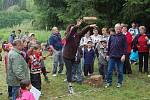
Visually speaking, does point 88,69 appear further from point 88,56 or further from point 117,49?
point 117,49

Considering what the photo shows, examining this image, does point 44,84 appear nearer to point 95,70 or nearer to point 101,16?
point 95,70

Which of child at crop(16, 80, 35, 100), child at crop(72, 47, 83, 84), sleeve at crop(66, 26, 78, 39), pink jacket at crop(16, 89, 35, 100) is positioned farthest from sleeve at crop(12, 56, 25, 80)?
child at crop(72, 47, 83, 84)

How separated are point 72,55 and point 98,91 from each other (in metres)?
1.36

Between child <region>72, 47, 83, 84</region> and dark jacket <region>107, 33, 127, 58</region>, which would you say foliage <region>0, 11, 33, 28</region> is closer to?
child <region>72, 47, 83, 84</region>

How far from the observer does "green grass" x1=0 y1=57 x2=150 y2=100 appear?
Result: 11.3 meters

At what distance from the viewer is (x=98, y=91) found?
475 inches

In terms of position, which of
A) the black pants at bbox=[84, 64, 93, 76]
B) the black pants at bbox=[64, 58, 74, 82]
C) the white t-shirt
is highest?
the white t-shirt

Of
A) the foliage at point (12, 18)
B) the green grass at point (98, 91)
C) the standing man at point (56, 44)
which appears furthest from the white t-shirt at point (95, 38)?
the foliage at point (12, 18)

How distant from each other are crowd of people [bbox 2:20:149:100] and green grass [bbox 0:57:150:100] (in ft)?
0.97

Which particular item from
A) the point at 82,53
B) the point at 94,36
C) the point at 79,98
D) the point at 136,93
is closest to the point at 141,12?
the point at 94,36

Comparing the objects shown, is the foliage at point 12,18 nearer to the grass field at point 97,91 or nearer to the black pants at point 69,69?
the grass field at point 97,91

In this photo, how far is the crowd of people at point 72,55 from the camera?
896 cm

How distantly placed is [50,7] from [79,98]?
1489 centimetres

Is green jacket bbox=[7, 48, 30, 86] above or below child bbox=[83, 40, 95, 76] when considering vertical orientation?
above
